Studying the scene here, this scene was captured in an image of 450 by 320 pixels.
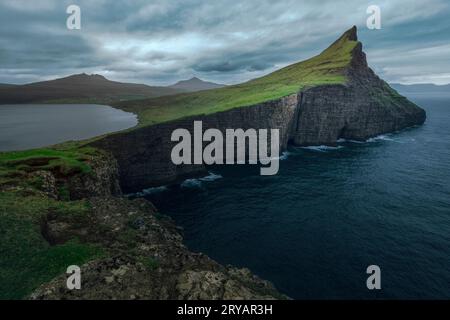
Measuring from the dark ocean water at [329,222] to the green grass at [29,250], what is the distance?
18817 mm

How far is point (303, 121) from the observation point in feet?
345

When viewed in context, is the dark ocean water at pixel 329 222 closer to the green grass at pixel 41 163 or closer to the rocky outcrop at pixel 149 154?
the rocky outcrop at pixel 149 154

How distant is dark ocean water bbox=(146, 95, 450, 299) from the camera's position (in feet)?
107

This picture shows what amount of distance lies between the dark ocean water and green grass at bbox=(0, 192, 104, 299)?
18.8m

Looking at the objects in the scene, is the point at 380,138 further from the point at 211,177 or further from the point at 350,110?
the point at 211,177

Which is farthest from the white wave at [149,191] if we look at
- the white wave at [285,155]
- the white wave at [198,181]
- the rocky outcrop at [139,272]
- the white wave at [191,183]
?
the white wave at [285,155]

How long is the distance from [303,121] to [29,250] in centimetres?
9720

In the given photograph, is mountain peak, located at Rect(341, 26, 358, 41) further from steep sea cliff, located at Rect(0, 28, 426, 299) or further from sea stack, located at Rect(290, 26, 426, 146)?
steep sea cliff, located at Rect(0, 28, 426, 299)

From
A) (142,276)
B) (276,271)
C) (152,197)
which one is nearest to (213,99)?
(152,197)

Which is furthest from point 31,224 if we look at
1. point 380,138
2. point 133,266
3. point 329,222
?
point 380,138

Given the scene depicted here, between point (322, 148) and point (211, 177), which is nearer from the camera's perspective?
point (211, 177)

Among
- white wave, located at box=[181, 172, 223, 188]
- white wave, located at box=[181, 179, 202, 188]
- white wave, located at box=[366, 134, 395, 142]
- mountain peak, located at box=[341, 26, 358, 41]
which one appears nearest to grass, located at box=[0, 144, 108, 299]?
white wave, located at box=[181, 179, 202, 188]

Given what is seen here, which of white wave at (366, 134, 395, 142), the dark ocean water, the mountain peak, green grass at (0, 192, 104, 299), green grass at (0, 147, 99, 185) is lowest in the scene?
the dark ocean water

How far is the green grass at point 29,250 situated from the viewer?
1969 cm
